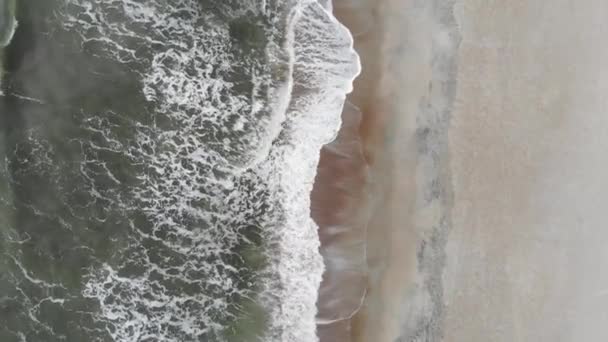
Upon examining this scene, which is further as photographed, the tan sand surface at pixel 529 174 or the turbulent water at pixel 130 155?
the tan sand surface at pixel 529 174

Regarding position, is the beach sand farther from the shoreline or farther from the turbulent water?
the turbulent water

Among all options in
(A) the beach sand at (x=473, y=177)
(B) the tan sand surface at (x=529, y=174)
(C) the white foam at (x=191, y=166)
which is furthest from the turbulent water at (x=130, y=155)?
(B) the tan sand surface at (x=529, y=174)

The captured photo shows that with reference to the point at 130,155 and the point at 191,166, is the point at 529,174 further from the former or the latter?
→ the point at 130,155

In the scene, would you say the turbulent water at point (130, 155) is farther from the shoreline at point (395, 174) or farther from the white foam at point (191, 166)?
the shoreline at point (395, 174)

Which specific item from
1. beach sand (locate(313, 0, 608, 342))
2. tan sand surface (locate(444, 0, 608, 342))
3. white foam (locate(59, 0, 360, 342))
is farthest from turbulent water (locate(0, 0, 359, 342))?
tan sand surface (locate(444, 0, 608, 342))

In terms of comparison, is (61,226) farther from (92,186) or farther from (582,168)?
(582,168)

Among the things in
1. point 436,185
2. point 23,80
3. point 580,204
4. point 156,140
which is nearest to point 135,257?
point 156,140
